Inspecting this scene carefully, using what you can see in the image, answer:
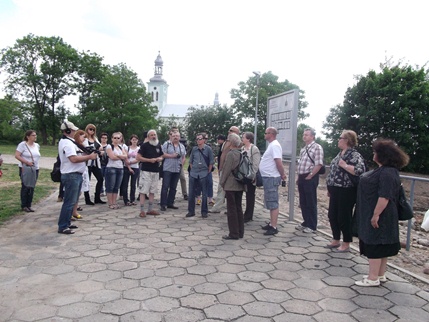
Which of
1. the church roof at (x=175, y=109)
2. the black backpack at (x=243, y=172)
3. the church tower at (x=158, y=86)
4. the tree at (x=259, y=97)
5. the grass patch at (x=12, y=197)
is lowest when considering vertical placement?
the grass patch at (x=12, y=197)

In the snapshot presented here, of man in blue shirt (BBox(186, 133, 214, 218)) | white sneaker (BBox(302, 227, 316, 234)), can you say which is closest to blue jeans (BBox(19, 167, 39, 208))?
man in blue shirt (BBox(186, 133, 214, 218))

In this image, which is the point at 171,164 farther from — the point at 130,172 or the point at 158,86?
the point at 158,86

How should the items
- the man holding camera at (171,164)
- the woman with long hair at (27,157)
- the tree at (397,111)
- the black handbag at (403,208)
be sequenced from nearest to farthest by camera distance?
the black handbag at (403,208) → the woman with long hair at (27,157) → the man holding camera at (171,164) → the tree at (397,111)

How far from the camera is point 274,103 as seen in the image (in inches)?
308

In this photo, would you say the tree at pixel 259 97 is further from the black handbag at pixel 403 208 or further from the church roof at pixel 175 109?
the church roof at pixel 175 109

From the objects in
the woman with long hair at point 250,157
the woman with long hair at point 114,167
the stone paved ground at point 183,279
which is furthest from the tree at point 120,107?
the stone paved ground at point 183,279

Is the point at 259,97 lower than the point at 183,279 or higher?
higher

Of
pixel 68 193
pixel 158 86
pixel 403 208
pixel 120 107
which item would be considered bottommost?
pixel 68 193

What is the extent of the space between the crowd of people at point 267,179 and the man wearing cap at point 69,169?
0.01 metres

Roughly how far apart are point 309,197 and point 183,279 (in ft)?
9.89

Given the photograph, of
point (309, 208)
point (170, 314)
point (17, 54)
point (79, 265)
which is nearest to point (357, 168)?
point (309, 208)

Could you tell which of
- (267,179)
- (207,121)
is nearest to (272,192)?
(267,179)

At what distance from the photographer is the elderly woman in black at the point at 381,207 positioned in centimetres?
350

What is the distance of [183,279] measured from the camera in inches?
147
